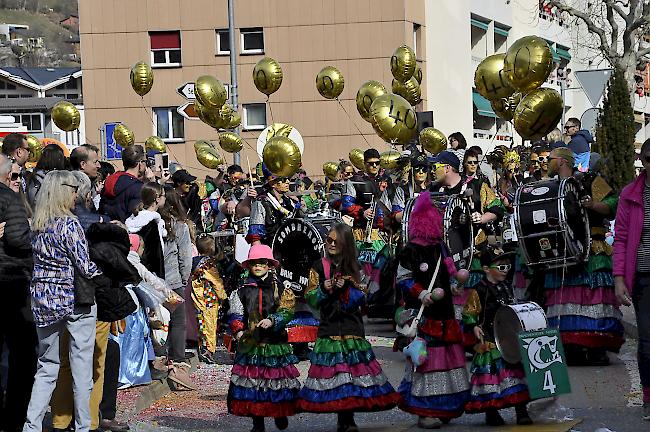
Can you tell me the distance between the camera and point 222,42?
1811 inches

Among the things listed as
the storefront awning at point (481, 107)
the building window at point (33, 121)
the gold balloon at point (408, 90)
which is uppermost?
the building window at point (33, 121)

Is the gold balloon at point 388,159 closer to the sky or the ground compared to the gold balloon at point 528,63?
closer to the ground

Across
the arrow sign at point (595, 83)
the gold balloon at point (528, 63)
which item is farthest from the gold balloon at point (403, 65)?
the gold balloon at point (528, 63)

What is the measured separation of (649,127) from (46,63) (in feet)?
235

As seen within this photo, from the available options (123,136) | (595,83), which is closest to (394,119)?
(595,83)

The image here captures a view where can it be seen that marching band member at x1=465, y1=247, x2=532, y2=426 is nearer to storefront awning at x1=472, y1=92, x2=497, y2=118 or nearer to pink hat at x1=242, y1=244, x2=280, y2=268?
pink hat at x1=242, y1=244, x2=280, y2=268

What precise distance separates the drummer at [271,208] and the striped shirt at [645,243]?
393cm

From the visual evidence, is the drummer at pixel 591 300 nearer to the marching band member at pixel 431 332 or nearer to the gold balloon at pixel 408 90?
the marching band member at pixel 431 332

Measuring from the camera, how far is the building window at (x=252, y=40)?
151 feet

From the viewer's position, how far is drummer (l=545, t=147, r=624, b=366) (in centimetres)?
1217

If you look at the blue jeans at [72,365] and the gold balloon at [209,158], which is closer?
the blue jeans at [72,365]

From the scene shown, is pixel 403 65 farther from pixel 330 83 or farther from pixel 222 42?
pixel 222 42

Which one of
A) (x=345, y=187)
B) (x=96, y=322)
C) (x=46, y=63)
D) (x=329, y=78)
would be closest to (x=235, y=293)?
(x=96, y=322)

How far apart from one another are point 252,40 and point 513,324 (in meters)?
37.4
